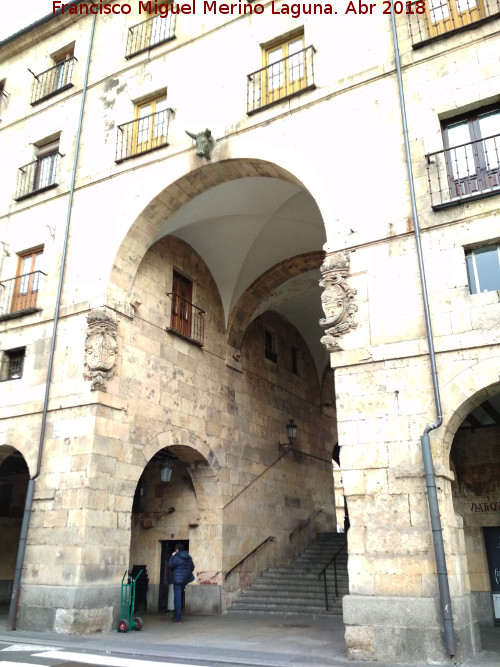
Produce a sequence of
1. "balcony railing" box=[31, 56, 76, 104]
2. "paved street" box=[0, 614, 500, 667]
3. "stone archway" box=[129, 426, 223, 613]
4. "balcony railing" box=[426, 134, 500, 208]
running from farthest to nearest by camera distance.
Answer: "balcony railing" box=[31, 56, 76, 104], "stone archway" box=[129, 426, 223, 613], "balcony railing" box=[426, 134, 500, 208], "paved street" box=[0, 614, 500, 667]

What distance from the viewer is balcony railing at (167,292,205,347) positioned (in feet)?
45.6

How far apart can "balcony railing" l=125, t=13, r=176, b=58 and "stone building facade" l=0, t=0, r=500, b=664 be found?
8 centimetres

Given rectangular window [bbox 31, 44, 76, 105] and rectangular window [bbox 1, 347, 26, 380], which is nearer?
rectangular window [bbox 1, 347, 26, 380]

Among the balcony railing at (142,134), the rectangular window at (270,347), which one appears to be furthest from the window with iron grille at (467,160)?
the rectangular window at (270,347)

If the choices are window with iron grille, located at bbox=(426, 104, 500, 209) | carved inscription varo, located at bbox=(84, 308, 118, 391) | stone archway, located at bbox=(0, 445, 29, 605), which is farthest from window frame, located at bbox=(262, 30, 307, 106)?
stone archway, located at bbox=(0, 445, 29, 605)

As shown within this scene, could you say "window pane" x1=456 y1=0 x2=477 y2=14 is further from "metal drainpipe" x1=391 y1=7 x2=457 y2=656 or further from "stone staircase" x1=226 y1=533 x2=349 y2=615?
"stone staircase" x1=226 y1=533 x2=349 y2=615

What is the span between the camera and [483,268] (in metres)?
8.66

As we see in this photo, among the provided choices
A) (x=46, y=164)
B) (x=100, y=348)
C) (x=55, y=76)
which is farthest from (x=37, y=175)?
(x=100, y=348)

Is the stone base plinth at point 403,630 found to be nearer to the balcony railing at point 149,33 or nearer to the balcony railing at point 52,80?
the balcony railing at point 149,33

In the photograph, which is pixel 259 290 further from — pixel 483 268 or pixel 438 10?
pixel 483 268

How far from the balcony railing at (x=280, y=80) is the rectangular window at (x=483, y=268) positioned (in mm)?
5010

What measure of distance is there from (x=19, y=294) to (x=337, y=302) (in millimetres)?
8058

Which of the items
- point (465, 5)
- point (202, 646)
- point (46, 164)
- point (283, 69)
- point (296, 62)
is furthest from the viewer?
point (46, 164)

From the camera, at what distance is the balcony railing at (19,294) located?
43.4 feet
